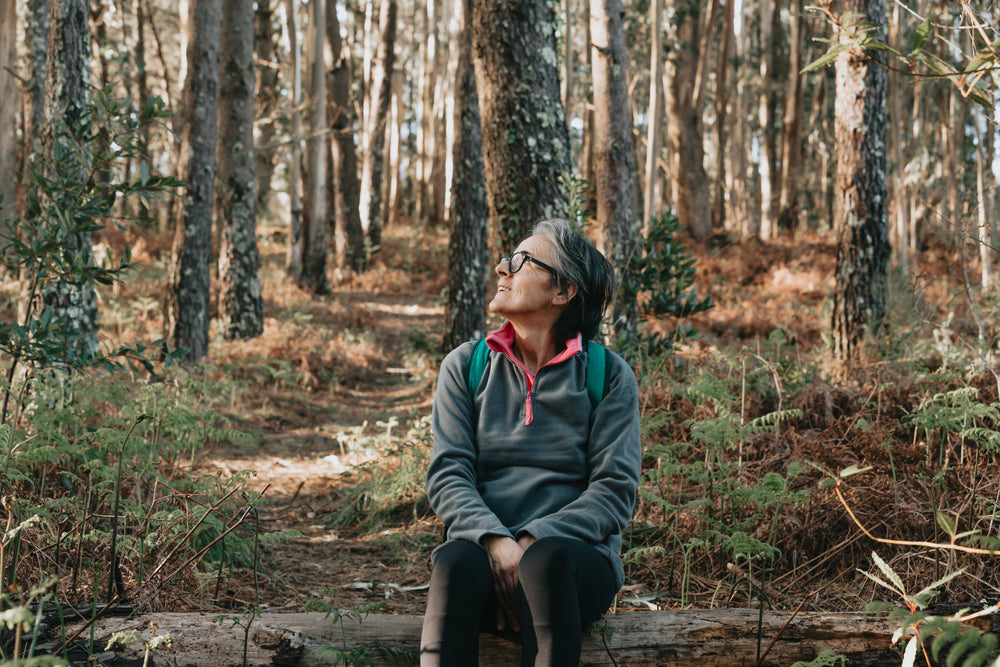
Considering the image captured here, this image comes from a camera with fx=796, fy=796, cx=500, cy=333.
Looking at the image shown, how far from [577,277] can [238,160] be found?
9.71 m

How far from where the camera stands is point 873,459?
4391 mm

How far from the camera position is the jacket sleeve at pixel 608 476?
8.82 ft

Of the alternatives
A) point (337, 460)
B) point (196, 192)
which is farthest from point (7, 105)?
point (337, 460)

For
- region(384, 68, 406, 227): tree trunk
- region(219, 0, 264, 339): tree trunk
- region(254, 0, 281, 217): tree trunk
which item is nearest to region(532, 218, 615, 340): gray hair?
region(219, 0, 264, 339): tree trunk

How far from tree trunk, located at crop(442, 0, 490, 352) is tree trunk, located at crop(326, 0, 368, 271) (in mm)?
7575

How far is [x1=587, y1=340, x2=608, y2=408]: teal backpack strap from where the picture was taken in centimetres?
294

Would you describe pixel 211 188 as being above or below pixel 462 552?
above

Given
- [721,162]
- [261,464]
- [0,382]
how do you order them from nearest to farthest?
[0,382] < [261,464] < [721,162]

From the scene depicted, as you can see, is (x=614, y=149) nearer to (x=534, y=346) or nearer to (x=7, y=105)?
(x=534, y=346)

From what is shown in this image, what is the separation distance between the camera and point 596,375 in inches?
117

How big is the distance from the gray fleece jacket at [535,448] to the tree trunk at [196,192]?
7056 mm

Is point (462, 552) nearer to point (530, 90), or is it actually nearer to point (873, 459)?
point (873, 459)

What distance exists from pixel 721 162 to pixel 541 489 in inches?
816

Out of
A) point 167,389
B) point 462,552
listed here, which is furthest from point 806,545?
point 167,389
